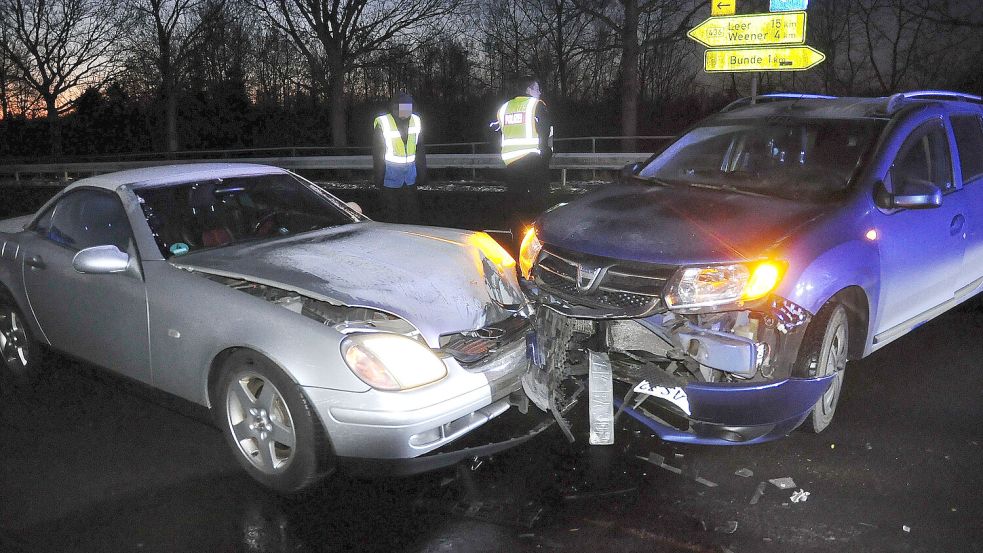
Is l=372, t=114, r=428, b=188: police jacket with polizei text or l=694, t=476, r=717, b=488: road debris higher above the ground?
l=372, t=114, r=428, b=188: police jacket with polizei text

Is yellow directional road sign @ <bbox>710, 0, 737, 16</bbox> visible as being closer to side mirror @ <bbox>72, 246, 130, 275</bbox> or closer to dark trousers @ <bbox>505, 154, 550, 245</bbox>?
dark trousers @ <bbox>505, 154, 550, 245</bbox>

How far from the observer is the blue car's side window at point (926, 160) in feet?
14.9

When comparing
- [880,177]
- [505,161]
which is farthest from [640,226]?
[505,161]

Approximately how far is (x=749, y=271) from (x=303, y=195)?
2.87 metres

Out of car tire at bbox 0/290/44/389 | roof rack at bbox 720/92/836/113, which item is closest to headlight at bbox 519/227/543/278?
roof rack at bbox 720/92/836/113

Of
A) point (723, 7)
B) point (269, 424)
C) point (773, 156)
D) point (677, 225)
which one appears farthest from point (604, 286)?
point (723, 7)

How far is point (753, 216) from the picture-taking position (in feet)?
13.2

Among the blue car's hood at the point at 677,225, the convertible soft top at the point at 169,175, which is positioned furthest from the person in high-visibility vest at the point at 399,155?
the blue car's hood at the point at 677,225

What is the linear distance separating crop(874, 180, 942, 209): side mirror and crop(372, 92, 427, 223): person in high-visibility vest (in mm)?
4710

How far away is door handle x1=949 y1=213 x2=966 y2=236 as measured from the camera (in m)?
4.79

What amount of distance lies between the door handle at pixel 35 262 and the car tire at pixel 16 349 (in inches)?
14.9

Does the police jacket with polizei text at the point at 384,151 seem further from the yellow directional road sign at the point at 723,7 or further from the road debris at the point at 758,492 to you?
the road debris at the point at 758,492

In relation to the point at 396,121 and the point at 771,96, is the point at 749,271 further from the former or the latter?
the point at 396,121

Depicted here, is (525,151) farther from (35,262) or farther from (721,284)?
(35,262)
